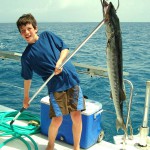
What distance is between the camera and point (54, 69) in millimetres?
3400

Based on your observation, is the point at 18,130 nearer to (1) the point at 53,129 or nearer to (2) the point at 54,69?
(1) the point at 53,129

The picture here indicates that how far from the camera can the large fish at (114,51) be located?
2076 mm

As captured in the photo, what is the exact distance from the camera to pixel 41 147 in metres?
3.83

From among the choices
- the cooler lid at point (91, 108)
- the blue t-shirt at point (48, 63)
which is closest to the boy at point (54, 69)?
the blue t-shirt at point (48, 63)

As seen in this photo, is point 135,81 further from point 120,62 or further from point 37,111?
point 120,62

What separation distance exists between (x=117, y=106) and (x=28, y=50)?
1368 millimetres

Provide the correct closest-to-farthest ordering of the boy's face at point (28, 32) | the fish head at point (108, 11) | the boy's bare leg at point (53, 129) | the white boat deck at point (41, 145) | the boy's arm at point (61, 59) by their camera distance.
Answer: the fish head at point (108, 11) < the boy's arm at point (61, 59) < the boy's face at point (28, 32) < the boy's bare leg at point (53, 129) < the white boat deck at point (41, 145)

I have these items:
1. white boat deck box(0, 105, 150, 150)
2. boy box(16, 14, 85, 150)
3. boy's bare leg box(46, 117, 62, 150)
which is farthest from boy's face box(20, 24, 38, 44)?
white boat deck box(0, 105, 150, 150)

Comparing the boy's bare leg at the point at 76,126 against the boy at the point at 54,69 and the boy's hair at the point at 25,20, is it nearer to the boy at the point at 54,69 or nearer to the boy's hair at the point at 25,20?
the boy at the point at 54,69

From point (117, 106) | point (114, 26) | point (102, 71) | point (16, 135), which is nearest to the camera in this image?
point (114, 26)

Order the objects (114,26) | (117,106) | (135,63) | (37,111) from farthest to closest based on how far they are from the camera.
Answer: (135,63) < (37,111) < (117,106) < (114,26)

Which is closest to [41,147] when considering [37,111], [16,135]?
[16,135]

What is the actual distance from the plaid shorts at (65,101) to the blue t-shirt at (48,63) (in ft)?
0.21

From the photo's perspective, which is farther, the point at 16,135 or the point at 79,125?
the point at 16,135
